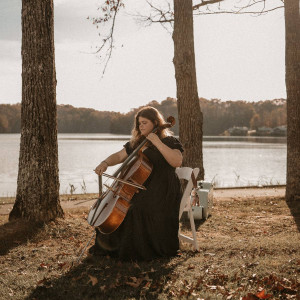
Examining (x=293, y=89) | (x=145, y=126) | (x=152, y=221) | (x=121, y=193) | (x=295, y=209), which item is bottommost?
(x=295, y=209)

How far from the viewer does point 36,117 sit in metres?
5.62

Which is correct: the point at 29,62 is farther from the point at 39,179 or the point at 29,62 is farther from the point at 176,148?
the point at 176,148

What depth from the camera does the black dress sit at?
14.0 feet

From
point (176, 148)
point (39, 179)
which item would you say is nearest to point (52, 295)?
point (176, 148)

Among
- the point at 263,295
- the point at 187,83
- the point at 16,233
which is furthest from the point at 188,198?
the point at 187,83

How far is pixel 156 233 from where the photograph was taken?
433 centimetres

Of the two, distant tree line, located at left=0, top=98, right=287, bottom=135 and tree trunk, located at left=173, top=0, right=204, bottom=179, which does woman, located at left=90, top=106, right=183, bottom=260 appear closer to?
tree trunk, located at left=173, top=0, right=204, bottom=179

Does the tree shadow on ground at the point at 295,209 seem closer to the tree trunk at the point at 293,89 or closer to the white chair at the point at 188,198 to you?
the tree trunk at the point at 293,89

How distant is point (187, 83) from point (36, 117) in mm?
3110

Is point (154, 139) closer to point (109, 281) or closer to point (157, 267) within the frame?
point (157, 267)

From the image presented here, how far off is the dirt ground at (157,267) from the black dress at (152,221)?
0.51 ft

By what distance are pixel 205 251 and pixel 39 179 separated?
2.52 metres

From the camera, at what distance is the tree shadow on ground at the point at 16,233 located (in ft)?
16.6

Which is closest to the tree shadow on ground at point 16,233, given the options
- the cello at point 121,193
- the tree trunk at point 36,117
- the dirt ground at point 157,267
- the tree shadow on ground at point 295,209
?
the dirt ground at point 157,267
